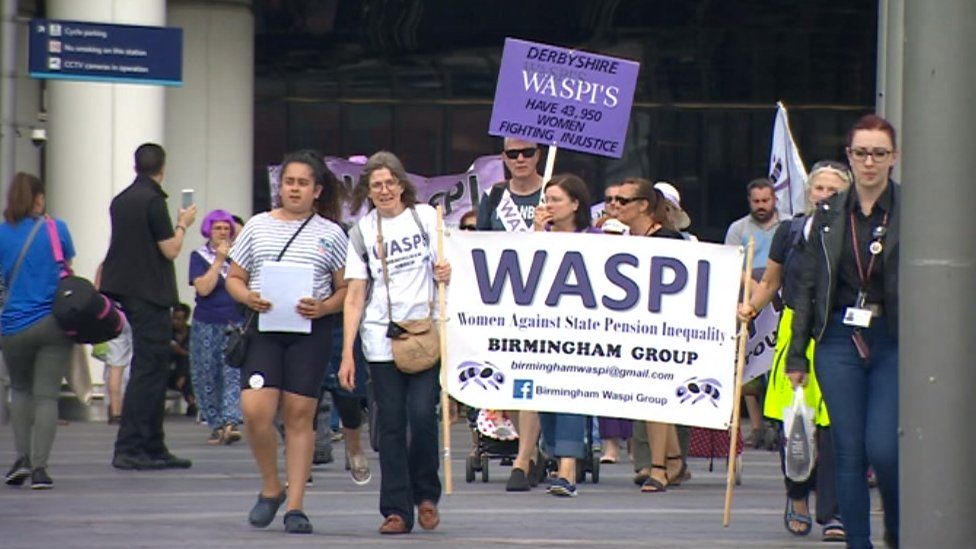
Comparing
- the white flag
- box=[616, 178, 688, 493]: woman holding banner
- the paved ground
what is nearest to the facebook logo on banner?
the paved ground

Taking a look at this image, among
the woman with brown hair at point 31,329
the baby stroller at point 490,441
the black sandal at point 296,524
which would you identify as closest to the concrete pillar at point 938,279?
the black sandal at point 296,524

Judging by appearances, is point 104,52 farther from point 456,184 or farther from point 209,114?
A: point 209,114

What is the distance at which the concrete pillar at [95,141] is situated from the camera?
19.9 m

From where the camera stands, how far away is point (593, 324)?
11555 mm

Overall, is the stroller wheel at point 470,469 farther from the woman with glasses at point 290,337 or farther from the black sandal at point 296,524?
the black sandal at point 296,524

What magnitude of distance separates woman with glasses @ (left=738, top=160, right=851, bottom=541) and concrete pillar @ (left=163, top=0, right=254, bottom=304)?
13.5 meters

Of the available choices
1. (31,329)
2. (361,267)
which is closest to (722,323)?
(361,267)

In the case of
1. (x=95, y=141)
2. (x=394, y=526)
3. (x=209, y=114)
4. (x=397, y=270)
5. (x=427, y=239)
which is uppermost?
(x=209, y=114)

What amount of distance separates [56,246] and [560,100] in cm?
302

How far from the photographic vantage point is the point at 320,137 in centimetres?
2633

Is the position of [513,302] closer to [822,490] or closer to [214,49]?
[822,490]

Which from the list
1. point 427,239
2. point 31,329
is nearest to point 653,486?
point 427,239

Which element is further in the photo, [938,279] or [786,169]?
[786,169]

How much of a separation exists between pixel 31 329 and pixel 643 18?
1428cm
